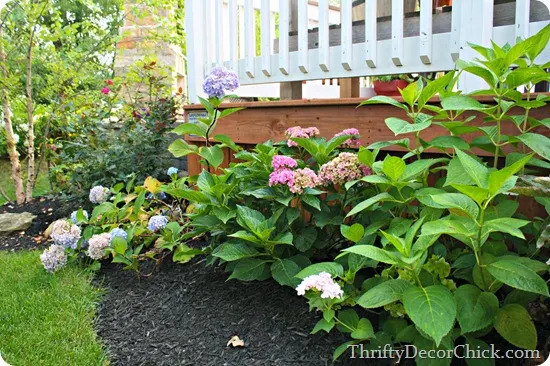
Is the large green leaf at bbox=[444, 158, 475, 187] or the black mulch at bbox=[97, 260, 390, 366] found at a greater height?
the large green leaf at bbox=[444, 158, 475, 187]

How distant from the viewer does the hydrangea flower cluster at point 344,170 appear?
179 cm

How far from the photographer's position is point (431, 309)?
1229 millimetres

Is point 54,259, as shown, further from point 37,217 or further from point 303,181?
point 37,217

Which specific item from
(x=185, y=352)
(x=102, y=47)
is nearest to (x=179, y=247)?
(x=185, y=352)

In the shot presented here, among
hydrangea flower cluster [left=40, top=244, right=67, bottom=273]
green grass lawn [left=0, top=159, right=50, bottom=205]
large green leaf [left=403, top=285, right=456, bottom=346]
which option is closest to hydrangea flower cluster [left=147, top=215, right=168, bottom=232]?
hydrangea flower cluster [left=40, top=244, right=67, bottom=273]

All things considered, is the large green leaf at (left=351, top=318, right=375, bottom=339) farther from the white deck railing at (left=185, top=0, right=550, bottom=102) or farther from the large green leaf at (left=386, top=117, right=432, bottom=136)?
the white deck railing at (left=185, top=0, right=550, bottom=102)

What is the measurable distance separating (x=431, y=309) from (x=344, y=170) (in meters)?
0.69

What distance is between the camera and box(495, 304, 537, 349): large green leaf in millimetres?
1333

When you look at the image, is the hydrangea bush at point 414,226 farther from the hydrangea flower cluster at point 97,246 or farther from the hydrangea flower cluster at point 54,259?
the hydrangea flower cluster at point 54,259

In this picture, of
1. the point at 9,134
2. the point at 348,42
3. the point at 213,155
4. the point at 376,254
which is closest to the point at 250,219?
the point at 213,155

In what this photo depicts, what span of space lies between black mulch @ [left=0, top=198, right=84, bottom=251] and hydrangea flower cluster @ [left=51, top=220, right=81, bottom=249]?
39.9 inches

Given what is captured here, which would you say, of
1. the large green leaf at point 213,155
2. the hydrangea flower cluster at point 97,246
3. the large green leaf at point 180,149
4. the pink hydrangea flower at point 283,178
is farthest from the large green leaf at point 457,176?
the hydrangea flower cluster at point 97,246

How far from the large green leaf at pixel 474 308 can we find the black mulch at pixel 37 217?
10.2 feet

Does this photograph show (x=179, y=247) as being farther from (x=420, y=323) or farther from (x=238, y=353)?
(x=420, y=323)
